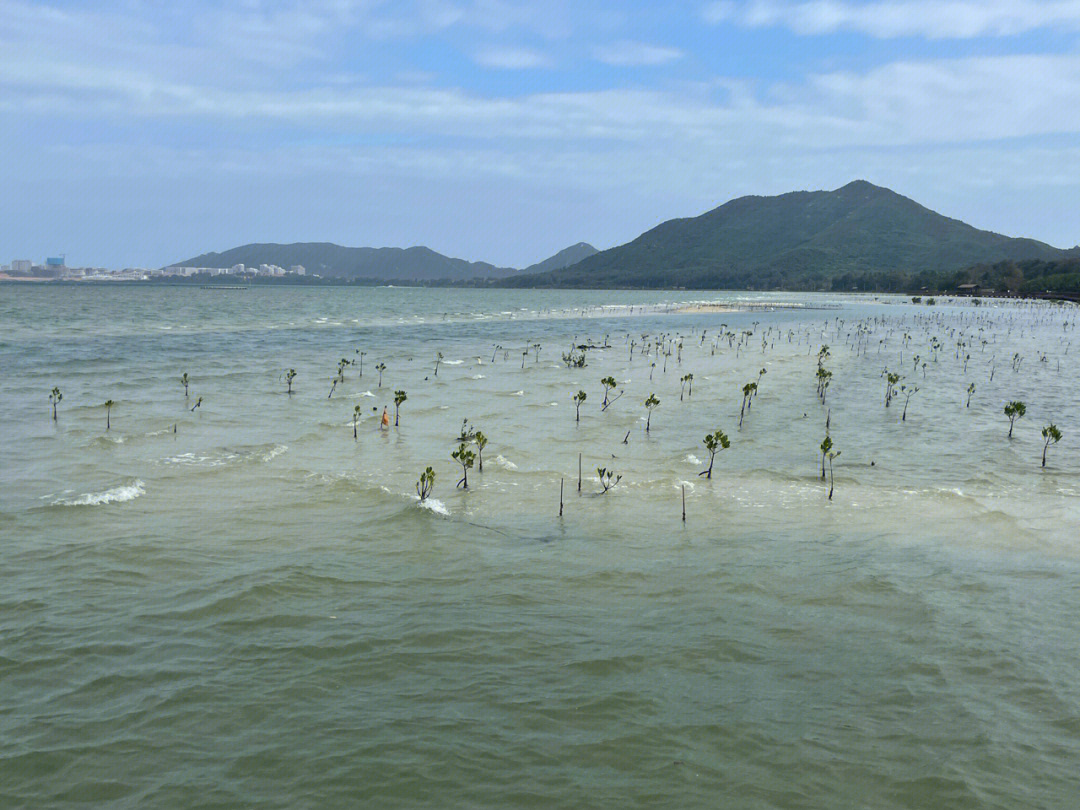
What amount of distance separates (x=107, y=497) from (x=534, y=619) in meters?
9.24

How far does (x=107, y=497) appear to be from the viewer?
1459 cm

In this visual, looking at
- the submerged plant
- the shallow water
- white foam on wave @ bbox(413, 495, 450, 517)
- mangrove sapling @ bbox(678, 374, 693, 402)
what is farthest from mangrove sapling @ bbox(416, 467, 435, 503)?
mangrove sapling @ bbox(678, 374, 693, 402)

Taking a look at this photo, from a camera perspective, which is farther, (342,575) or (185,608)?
(342,575)

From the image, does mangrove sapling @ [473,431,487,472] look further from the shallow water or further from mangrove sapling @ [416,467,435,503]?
mangrove sapling @ [416,467,435,503]

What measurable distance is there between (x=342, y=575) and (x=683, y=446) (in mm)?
11595

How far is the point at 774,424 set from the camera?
23938 millimetres

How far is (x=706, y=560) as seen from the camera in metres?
12.0

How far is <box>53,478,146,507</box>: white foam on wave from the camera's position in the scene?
1416cm

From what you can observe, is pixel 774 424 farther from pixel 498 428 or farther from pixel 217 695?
pixel 217 695

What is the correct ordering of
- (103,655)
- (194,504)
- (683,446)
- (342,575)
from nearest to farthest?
(103,655) < (342,575) < (194,504) < (683,446)

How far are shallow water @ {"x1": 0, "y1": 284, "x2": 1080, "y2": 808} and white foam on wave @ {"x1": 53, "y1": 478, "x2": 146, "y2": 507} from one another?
8 cm

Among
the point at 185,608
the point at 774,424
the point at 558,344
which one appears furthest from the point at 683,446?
the point at 558,344

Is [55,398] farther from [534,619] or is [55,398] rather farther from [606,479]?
[534,619]

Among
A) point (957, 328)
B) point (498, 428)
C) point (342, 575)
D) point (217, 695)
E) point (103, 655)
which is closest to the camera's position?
point (217, 695)
